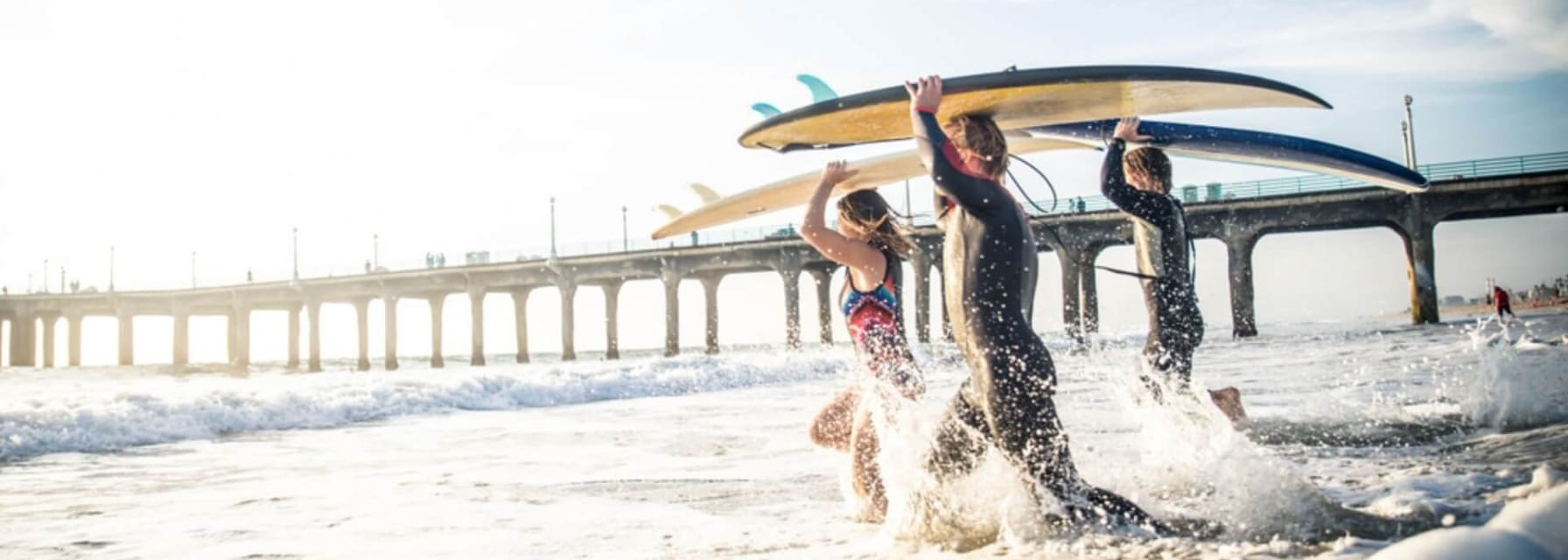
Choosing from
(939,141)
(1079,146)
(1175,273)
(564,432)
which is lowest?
(564,432)

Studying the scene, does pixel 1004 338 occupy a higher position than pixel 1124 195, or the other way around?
pixel 1124 195

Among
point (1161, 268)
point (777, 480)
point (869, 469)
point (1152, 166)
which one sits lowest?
point (777, 480)

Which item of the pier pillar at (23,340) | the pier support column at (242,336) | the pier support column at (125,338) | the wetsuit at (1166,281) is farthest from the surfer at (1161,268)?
the pier pillar at (23,340)

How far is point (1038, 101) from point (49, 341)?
9911 cm

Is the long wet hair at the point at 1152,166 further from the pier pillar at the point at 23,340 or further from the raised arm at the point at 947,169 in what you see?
the pier pillar at the point at 23,340

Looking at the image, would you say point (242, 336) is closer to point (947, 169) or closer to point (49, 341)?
point (49, 341)

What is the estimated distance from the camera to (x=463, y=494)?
520cm

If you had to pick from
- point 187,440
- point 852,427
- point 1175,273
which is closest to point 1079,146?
point 1175,273

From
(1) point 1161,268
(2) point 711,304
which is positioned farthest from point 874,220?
(2) point 711,304

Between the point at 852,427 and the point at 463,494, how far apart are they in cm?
240

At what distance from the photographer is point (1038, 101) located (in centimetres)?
408

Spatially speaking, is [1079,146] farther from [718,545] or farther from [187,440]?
[187,440]

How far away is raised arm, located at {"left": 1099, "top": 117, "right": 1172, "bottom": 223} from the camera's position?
178 inches

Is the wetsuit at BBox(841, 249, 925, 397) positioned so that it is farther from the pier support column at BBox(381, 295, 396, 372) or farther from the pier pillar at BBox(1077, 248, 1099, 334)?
the pier support column at BBox(381, 295, 396, 372)
